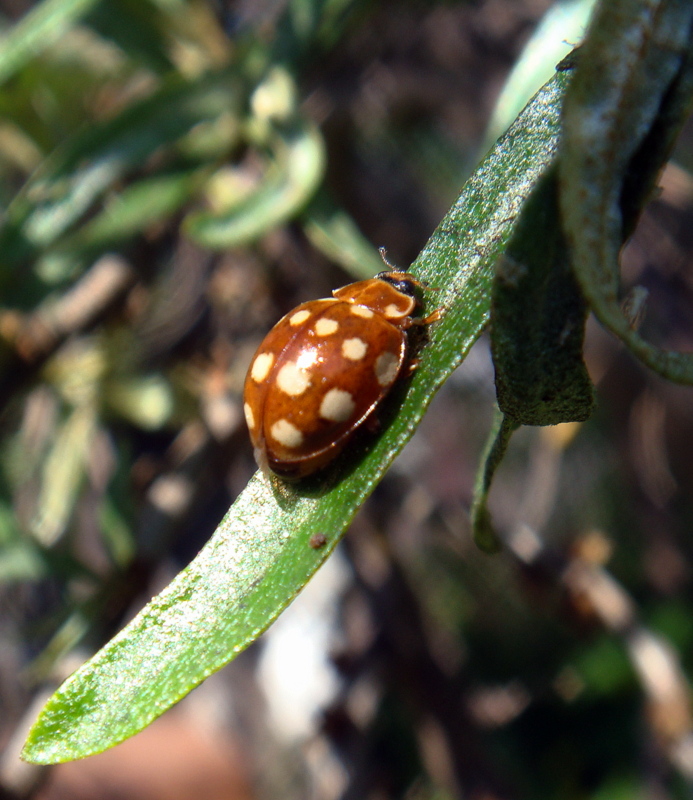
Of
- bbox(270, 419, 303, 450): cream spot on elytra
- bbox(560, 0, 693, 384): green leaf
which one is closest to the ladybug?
bbox(270, 419, 303, 450): cream spot on elytra

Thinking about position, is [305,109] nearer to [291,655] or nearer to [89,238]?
[89,238]

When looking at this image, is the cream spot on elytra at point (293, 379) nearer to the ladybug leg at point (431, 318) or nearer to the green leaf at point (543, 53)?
the ladybug leg at point (431, 318)

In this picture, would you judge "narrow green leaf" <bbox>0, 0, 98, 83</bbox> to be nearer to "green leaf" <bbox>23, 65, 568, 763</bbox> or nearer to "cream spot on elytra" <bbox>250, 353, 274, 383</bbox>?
"cream spot on elytra" <bbox>250, 353, 274, 383</bbox>

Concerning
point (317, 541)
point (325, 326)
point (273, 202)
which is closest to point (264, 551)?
point (317, 541)

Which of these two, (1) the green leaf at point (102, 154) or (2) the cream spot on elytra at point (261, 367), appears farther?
(1) the green leaf at point (102, 154)

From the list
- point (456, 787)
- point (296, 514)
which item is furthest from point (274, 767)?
point (296, 514)

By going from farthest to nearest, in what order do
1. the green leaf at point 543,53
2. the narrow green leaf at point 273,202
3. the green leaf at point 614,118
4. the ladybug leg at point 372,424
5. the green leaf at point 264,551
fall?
the narrow green leaf at point 273,202 < the green leaf at point 543,53 < the ladybug leg at point 372,424 < the green leaf at point 264,551 < the green leaf at point 614,118

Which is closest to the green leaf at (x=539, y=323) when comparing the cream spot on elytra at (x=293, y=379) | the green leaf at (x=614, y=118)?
the green leaf at (x=614, y=118)
